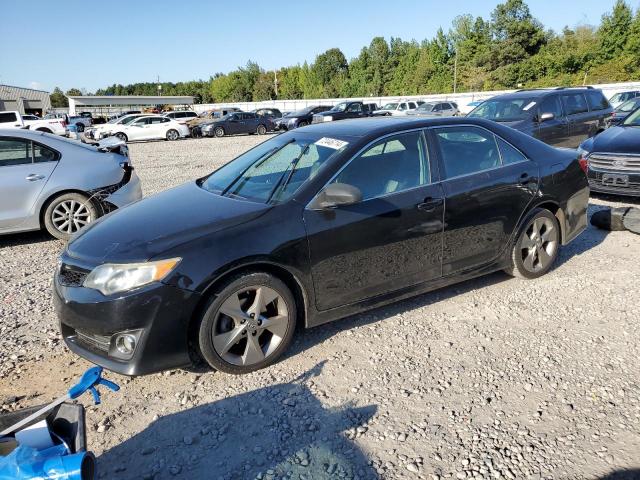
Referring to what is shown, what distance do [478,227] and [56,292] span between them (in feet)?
10.7

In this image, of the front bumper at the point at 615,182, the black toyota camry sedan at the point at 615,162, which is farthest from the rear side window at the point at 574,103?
the front bumper at the point at 615,182

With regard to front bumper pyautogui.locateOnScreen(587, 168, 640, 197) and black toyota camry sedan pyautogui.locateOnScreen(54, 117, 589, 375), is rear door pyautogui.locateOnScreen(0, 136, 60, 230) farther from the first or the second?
front bumper pyautogui.locateOnScreen(587, 168, 640, 197)

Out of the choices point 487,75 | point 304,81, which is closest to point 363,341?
point 487,75

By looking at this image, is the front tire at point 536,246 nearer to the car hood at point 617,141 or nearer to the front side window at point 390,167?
the front side window at point 390,167

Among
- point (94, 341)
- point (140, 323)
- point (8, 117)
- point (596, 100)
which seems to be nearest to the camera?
point (140, 323)

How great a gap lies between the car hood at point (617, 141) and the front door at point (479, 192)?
12.3 ft

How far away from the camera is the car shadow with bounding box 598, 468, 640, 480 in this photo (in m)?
2.31

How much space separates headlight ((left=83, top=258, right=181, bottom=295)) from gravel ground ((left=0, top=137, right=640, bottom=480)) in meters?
0.71

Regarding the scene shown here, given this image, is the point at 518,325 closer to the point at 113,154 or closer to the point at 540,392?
the point at 540,392

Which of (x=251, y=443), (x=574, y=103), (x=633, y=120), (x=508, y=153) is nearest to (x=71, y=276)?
(x=251, y=443)

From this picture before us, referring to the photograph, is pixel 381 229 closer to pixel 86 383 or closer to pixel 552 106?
pixel 86 383

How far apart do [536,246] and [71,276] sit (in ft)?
13.0

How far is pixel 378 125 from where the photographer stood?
13.3 ft

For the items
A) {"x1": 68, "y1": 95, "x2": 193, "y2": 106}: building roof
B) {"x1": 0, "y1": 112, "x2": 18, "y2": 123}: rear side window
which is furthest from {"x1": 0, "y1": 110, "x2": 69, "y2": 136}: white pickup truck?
{"x1": 68, "y1": 95, "x2": 193, "y2": 106}: building roof
